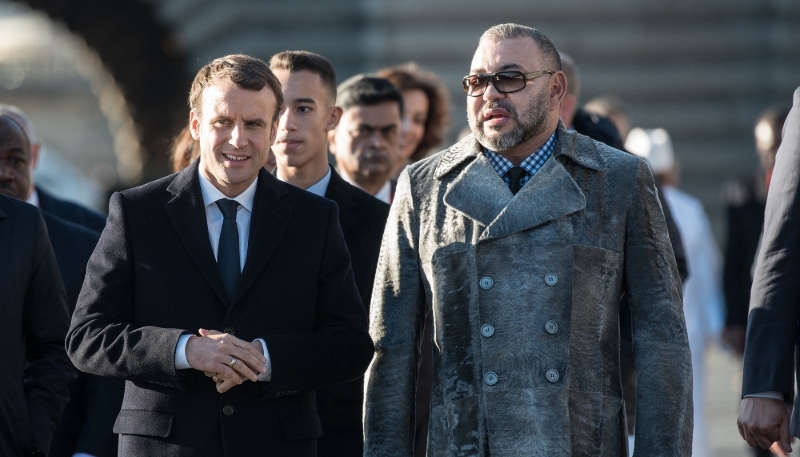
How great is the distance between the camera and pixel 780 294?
12.8 feet

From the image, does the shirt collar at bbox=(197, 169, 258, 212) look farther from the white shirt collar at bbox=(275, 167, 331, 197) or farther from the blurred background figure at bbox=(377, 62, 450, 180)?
the blurred background figure at bbox=(377, 62, 450, 180)

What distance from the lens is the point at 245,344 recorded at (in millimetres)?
3631

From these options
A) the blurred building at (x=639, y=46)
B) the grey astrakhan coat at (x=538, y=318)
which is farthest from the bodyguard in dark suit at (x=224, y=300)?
the blurred building at (x=639, y=46)

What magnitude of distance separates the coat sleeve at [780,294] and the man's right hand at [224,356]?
4.54 feet

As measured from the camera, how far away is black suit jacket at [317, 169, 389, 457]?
445cm

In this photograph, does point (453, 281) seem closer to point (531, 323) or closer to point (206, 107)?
point (531, 323)

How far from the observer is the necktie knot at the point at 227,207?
Answer: 3957 millimetres

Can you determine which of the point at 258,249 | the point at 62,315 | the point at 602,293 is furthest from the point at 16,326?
the point at 602,293

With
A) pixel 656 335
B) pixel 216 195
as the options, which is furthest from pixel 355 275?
pixel 656 335

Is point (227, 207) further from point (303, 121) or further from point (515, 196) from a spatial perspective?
point (303, 121)

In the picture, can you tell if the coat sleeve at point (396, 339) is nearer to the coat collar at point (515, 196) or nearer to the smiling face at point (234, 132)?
the coat collar at point (515, 196)

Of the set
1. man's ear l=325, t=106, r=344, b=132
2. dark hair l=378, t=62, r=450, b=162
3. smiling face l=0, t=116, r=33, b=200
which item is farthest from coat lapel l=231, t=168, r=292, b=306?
dark hair l=378, t=62, r=450, b=162

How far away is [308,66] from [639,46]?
1010 centimetres

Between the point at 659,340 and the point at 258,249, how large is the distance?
1.11 meters
